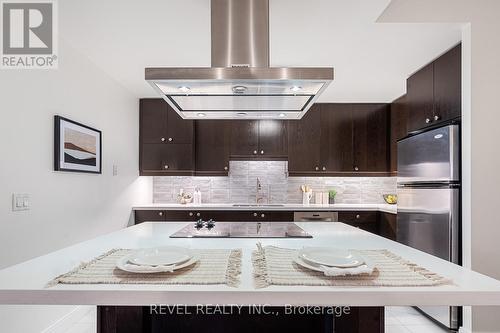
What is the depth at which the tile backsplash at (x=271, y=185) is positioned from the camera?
4633 mm

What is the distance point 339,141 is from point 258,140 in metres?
1.11

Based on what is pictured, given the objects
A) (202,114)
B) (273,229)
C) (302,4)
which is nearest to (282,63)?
(302,4)

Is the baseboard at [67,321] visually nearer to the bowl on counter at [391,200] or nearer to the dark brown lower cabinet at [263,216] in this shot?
the dark brown lower cabinet at [263,216]

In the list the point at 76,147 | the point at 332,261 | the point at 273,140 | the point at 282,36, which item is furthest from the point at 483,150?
the point at 76,147

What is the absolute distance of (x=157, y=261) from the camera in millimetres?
1133

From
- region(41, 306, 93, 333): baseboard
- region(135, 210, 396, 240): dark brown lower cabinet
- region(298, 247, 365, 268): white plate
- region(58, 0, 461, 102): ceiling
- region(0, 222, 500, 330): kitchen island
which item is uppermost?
region(58, 0, 461, 102): ceiling

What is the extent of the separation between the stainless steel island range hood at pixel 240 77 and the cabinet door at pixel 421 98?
1.57 m

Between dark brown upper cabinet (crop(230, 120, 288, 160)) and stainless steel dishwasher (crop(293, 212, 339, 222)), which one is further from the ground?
dark brown upper cabinet (crop(230, 120, 288, 160))

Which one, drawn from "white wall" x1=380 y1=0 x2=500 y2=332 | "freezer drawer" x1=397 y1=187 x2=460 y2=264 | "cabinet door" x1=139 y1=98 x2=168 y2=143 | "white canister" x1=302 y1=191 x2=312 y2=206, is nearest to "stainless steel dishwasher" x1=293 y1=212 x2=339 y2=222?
"white canister" x1=302 y1=191 x2=312 y2=206

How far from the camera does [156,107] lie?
4.36 meters

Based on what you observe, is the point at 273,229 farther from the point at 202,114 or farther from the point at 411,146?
the point at 411,146

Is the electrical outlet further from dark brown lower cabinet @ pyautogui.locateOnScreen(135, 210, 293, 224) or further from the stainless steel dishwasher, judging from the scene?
the stainless steel dishwasher

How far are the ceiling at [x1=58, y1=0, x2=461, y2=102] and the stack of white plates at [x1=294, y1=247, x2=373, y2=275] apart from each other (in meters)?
1.56

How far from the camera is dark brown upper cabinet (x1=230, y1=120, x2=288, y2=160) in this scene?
4.41m
